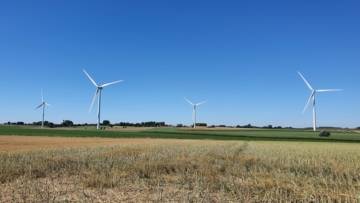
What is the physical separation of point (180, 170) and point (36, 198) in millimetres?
9744

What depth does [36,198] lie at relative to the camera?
1245 centimetres

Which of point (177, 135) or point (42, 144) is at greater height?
point (177, 135)

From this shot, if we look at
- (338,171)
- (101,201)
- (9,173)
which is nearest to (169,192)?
(101,201)

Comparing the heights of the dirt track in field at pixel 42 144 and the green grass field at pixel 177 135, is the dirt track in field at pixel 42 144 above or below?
below

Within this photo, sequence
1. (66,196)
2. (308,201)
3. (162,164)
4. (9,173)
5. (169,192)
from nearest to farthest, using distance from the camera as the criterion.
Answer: (308,201) < (66,196) < (169,192) < (9,173) < (162,164)

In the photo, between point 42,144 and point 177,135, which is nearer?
point 42,144

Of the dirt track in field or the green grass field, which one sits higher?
the green grass field

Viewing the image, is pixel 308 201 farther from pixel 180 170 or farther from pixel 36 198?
pixel 180 170

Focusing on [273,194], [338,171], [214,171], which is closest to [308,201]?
[273,194]

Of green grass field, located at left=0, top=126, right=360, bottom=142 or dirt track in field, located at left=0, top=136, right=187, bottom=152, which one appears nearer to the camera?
dirt track in field, located at left=0, top=136, right=187, bottom=152

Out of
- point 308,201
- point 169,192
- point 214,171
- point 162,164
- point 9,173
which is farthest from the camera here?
point 162,164

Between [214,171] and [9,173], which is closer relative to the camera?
[9,173]

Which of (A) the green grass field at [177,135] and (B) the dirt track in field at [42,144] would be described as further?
(A) the green grass field at [177,135]

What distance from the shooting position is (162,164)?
2325 cm
